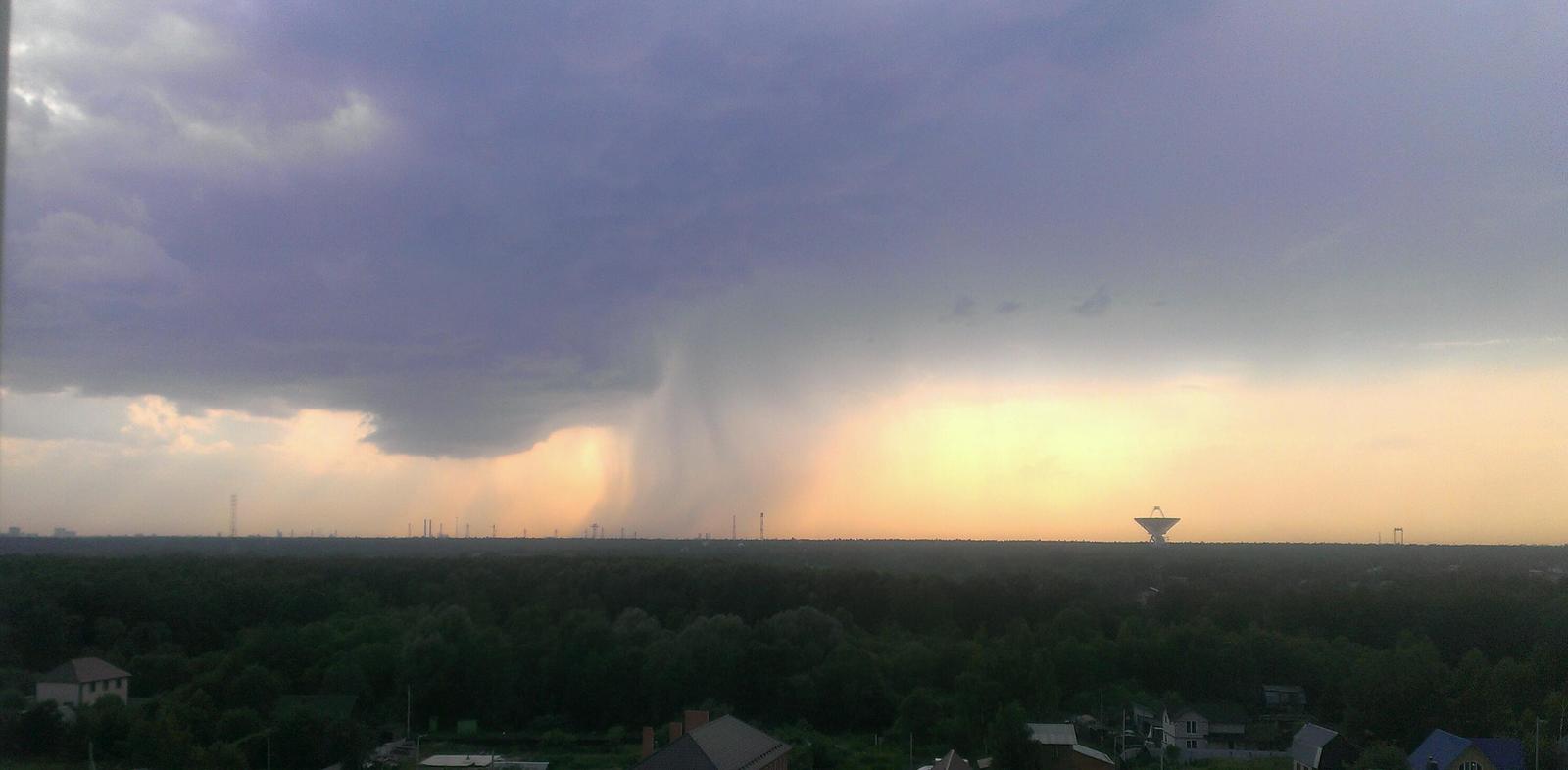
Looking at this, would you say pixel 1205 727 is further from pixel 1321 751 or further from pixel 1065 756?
pixel 1065 756

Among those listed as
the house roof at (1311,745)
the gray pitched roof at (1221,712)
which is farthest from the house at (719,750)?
the gray pitched roof at (1221,712)

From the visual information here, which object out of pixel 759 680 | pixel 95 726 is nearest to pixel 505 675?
pixel 759 680

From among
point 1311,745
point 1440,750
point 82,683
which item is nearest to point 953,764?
point 1311,745

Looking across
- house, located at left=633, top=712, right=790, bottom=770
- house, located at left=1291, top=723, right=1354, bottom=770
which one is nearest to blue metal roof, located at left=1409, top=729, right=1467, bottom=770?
house, located at left=1291, top=723, right=1354, bottom=770

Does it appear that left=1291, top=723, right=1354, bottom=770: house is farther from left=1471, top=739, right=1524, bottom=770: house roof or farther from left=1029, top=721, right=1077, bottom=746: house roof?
left=1029, top=721, right=1077, bottom=746: house roof

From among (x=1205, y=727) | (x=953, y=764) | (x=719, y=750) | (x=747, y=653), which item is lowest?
(x=1205, y=727)

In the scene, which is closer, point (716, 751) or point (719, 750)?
point (716, 751)

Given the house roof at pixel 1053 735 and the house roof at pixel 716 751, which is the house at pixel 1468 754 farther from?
the house roof at pixel 716 751
